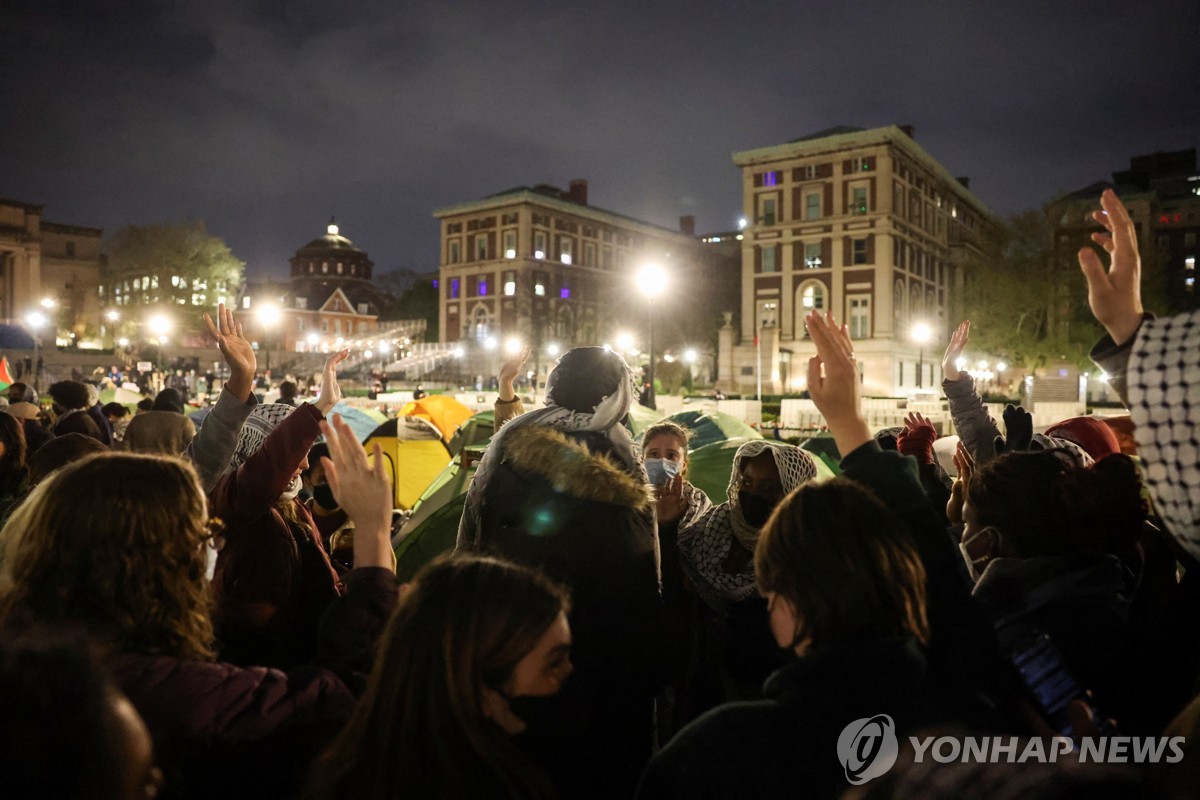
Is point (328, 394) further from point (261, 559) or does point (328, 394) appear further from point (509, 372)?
point (509, 372)

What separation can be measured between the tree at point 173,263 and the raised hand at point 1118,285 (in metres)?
69.4

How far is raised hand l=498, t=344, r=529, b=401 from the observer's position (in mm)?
5160

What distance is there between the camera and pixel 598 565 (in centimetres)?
261

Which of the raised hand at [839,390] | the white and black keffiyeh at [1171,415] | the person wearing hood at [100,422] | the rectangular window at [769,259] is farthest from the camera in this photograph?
Result: the rectangular window at [769,259]

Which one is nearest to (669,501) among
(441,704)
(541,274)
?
(441,704)

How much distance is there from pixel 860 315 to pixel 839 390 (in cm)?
5150

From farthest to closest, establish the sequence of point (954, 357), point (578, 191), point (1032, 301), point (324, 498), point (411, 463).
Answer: point (578, 191) → point (1032, 301) → point (411, 463) → point (324, 498) → point (954, 357)

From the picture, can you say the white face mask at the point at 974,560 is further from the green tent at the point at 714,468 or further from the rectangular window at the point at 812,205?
the rectangular window at the point at 812,205

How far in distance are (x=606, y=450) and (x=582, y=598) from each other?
610 mm

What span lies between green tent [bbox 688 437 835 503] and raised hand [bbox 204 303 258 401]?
3991 mm

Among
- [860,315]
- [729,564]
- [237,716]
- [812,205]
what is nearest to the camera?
[237,716]

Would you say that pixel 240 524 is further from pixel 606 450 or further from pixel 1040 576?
pixel 1040 576

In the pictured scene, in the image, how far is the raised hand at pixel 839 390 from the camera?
7.13 feet

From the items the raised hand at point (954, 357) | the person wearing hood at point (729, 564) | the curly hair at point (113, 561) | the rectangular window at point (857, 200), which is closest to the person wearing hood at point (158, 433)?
the person wearing hood at point (729, 564)
